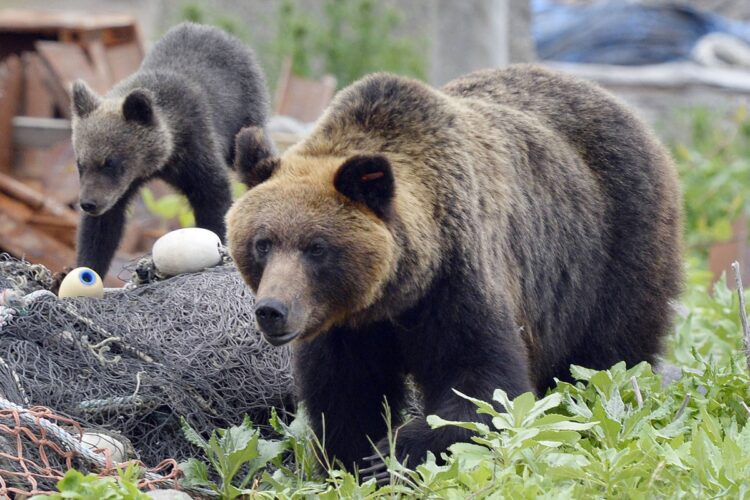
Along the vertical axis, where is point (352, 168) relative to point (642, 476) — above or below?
above

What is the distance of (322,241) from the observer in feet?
14.7

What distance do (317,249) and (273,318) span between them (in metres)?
0.34

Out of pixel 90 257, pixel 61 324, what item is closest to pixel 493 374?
pixel 61 324

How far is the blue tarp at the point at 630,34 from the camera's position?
64.6ft

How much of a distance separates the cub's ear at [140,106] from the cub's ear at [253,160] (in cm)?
326

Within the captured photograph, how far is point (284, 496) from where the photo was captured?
4.47 metres

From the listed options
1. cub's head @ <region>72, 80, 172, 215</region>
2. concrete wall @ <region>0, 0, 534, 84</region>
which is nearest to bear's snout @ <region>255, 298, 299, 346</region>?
cub's head @ <region>72, 80, 172, 215</region>

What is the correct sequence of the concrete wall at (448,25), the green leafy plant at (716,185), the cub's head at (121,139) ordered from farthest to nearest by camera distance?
the concrete wall at (448,25)
the green leafy plant at (716,185)
the cub's head at (121,139)

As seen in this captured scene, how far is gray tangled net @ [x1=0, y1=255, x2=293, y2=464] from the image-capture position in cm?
516

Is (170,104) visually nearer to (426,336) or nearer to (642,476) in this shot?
(426,336)

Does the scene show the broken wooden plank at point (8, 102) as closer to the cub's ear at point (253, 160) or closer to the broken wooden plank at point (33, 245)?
the broken wooden plank at point (33, 245)

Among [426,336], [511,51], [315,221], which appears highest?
[315,221]

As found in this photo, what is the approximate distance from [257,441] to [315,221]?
3.32 feet

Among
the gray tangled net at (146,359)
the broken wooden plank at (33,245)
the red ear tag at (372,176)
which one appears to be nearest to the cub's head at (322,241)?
the red ear tag at (372,176)
